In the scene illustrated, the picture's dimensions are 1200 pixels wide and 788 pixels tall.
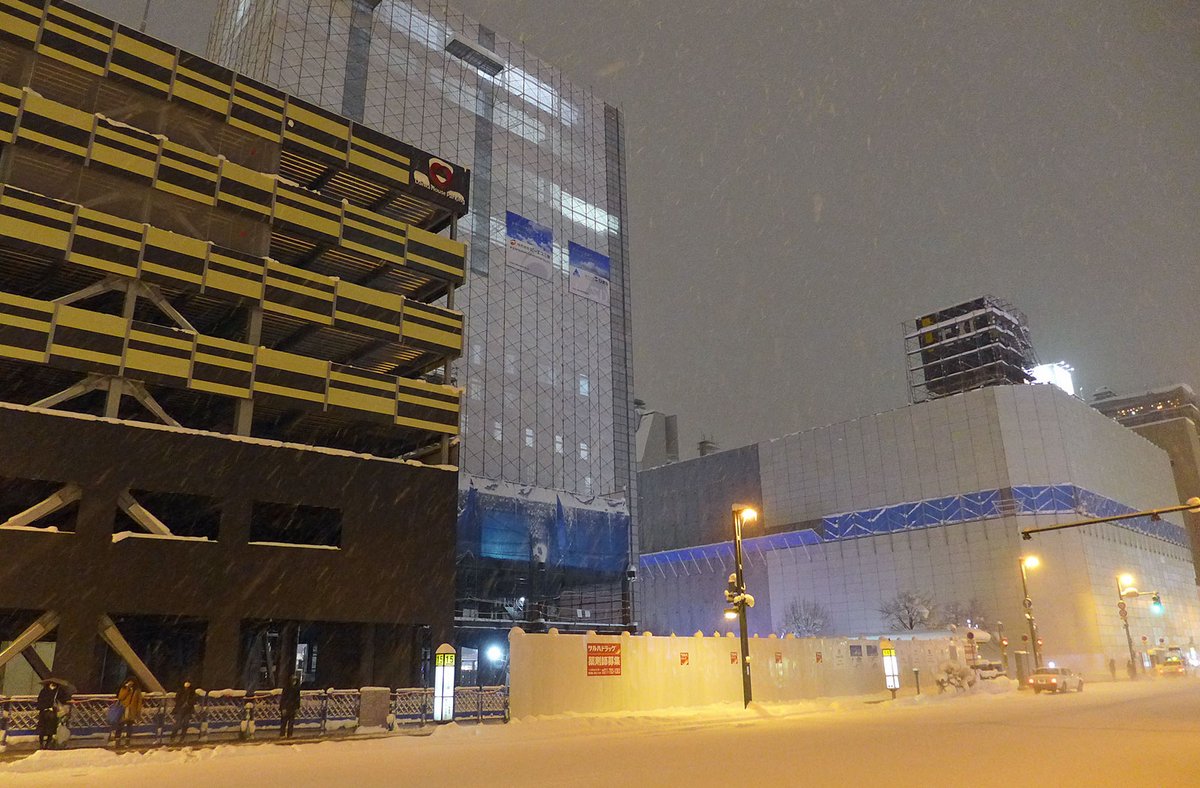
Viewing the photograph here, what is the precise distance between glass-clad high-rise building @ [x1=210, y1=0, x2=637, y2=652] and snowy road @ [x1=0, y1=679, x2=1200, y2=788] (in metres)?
38.7

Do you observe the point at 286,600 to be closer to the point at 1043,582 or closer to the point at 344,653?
the point at 344,653

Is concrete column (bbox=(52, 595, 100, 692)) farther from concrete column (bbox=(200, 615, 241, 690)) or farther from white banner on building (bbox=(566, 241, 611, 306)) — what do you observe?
white banner on building (bbox=(566, 241, 611, 306))

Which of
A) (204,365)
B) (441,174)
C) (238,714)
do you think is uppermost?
(441,174)

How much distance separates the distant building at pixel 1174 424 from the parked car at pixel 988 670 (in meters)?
109

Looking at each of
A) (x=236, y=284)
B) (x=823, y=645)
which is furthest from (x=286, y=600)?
(x=823, y=645)

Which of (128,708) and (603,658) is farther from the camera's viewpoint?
(603,658)

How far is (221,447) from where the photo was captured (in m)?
34.7

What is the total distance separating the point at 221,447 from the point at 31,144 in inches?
597

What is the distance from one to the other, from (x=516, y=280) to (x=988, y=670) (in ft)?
153

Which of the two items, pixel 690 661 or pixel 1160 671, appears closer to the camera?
pixel 690 661

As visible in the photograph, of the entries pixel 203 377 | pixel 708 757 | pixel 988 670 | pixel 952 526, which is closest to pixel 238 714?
pixel 708 757

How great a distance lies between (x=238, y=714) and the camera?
942 inches

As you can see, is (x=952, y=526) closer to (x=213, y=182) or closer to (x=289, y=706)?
(x=213, y=182)

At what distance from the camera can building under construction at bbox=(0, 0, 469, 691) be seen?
102ft
